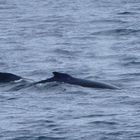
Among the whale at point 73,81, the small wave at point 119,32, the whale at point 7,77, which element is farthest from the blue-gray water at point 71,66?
the whale at point 7,77

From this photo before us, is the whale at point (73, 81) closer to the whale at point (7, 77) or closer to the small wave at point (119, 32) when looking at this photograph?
the whale at point (7, 77)

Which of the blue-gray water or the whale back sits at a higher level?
the whale back

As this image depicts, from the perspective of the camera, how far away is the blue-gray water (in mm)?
Result: 17297

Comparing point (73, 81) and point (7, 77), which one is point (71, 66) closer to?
point (7, 77)

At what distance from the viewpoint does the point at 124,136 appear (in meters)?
16.5

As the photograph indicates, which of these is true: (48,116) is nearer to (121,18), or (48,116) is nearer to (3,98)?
(3,98)

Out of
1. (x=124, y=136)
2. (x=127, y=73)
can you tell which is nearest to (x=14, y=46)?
(x=127, y=73)

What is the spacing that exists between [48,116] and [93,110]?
989mm

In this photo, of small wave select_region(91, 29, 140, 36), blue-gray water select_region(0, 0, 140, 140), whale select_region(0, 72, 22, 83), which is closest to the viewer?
blue-gray water select_region(0, 0, 140, 140)

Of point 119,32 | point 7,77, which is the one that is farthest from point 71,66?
point 119,32

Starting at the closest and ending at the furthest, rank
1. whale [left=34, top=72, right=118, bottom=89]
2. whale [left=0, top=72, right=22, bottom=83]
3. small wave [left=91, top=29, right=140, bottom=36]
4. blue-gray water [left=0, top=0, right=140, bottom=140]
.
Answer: blue-gray water [left=0, top=0, right=140, bottom=140], whale [left=34, top=72, right=118, bottom=89], whale [left=0, top=72, right=22, bottom=83], small wave [left=91, top=29, right=140, bottom=36]

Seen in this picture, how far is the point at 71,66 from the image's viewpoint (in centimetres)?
2459

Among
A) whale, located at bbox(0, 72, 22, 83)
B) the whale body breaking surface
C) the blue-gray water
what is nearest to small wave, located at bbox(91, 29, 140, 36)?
the blue-gray water

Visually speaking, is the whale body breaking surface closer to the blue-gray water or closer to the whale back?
the whale back
